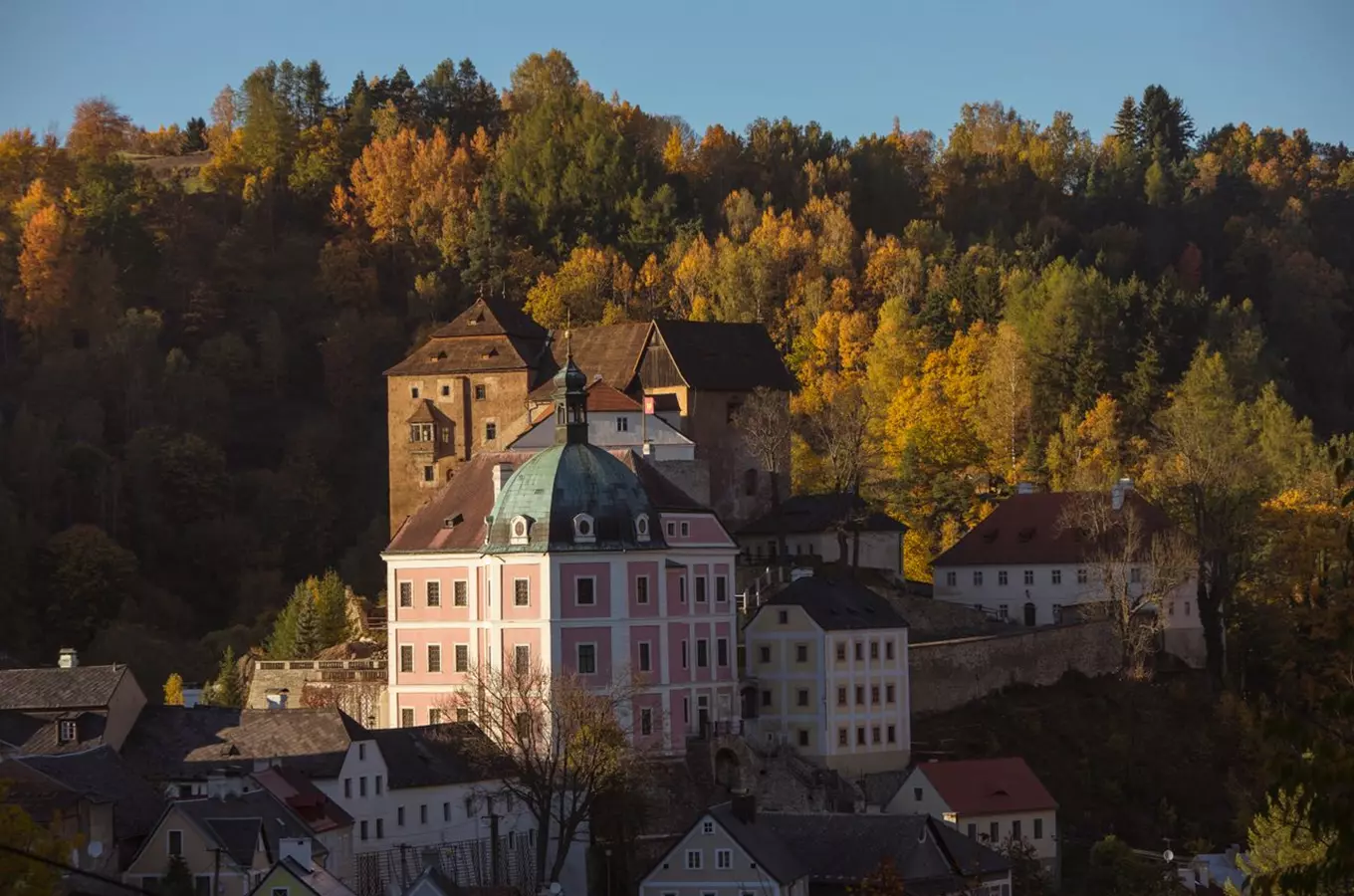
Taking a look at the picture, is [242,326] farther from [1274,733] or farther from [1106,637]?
[1274,733]

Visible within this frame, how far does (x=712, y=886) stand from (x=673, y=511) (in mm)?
12444

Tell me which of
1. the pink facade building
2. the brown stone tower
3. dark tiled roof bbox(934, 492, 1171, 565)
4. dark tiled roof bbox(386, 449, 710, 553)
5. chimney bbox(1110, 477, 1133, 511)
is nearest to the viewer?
the pink facade building

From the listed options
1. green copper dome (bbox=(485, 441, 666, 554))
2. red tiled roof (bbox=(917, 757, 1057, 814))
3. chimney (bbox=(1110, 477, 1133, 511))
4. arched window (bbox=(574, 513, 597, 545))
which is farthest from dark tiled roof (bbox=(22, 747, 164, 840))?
chimney (bbox=(1110, 477, 1133, 511))

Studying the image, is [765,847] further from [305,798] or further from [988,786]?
[305,798]

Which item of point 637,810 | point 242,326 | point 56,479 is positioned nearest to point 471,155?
point 242,326

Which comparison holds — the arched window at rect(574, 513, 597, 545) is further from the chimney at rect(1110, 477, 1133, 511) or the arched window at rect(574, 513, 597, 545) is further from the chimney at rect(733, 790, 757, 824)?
the chimney at rect(1110, 477, 1133, 511)

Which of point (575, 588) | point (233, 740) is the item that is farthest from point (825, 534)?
point (233, 740)

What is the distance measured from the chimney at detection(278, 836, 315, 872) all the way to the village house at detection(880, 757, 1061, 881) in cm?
1647

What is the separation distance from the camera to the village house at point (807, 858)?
53.8m

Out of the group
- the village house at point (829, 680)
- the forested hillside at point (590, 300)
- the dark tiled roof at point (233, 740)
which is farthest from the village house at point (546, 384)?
the dark tiled roof at point (233, 740)

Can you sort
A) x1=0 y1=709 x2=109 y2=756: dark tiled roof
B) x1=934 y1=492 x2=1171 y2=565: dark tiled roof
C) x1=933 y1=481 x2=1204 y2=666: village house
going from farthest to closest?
x1=934 y1=492 x2=1171 y2=565: dark tiled roof
x1=933 y1=481 x2=1204 y2=666: village house
x1=0 y1=709 x2=109 y2=756: dark tiled roof

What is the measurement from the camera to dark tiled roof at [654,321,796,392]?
78625mm

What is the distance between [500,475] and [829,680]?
9.34 meters

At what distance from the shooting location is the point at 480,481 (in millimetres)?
66562
